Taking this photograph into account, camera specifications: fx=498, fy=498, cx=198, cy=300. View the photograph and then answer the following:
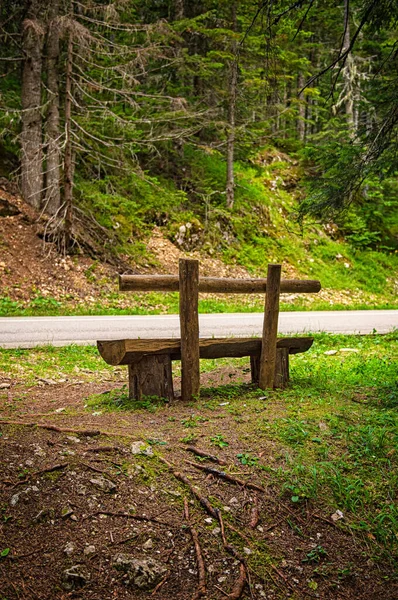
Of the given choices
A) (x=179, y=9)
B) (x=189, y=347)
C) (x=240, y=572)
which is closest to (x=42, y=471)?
(x=240, y=572)

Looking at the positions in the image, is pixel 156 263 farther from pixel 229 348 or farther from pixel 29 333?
pixel 229 348

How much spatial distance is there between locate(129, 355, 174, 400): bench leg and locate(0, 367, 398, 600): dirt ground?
1.18 meters

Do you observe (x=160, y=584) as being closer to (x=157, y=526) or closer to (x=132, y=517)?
(x=157, y=526)

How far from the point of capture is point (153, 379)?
6332mm

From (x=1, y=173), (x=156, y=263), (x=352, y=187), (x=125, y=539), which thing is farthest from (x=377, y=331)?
(x=1, y=173)

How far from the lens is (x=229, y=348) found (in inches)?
266

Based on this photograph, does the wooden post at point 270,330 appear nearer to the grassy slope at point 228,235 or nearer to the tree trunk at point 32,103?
the grassy slope at point 228,235

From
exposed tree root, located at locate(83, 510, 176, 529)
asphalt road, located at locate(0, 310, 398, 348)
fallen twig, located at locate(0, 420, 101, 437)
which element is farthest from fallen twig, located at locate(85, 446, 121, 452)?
asphalt road, located at locate(0, 310, 398, 348)

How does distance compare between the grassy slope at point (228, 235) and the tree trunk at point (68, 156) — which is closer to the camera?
the tree trunk at point (68, 156)

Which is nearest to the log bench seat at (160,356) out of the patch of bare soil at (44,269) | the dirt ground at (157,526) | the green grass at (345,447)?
the green grass at (345,447)

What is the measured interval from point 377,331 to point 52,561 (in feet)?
33.8

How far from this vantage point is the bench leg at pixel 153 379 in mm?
6281

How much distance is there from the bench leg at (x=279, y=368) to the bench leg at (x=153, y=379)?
142 centimetres

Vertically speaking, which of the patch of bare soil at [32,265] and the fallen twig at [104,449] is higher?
the patch of bare soil at [32,265]
